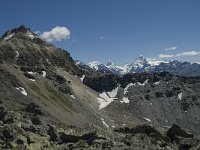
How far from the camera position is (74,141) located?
111 m

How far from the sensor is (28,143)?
105 m

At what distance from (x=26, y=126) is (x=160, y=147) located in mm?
37280

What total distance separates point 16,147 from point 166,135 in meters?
60.0

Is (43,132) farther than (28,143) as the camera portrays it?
Yes

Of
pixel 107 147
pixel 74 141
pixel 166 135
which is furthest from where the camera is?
pixel 166 135

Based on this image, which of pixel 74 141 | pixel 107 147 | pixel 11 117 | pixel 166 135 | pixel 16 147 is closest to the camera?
pixel 16 147

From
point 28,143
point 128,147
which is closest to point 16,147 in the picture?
point 28,143

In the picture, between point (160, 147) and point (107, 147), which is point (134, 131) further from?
point (107, 147)

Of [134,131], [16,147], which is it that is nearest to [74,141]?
[16,147]

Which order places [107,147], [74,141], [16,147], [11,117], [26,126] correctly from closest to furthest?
[16,147] < [107,147] < [74,141] < [26,126] < [11,117]

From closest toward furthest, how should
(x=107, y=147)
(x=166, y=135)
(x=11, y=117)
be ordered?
(x=107, y=147) → (x=11, y=117) → (x=166, y=135)

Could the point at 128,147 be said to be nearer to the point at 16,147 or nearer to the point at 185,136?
the point at 16,147

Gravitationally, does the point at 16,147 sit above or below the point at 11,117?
below

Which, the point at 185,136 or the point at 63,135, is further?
the point at 185,136
